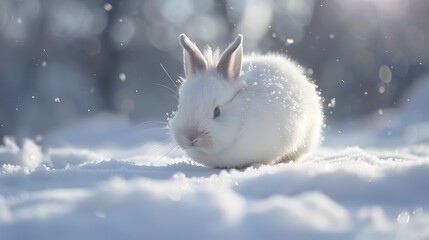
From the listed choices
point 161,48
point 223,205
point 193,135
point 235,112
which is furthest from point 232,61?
point 161,48

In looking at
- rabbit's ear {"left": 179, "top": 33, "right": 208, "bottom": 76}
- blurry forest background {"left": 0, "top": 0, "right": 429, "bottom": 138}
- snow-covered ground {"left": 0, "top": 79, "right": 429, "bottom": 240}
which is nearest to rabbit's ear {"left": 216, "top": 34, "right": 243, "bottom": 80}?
rabbit's ear {"left": 179, "top": 33, "right": 208, "bottom": 76}

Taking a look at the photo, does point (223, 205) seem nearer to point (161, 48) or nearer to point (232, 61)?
point (232, 61)

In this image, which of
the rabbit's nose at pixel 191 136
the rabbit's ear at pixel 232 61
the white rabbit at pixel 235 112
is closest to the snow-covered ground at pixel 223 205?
the rabbit's nose at pixel 191 136

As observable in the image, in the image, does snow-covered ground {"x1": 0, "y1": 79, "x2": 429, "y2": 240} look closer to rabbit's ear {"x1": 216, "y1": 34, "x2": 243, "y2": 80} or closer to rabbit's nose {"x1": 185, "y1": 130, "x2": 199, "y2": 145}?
rabbit's nose {"x1": 185, "y1": 130, "x2": 199, "y2": 145}

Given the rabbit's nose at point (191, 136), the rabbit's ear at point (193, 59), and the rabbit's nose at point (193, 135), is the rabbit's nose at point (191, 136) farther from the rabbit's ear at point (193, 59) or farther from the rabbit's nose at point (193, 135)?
the rabbit's ear at point (193, 59)

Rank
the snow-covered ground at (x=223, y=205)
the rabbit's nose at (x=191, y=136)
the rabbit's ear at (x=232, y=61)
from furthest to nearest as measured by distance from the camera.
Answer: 1. the rabbit's ear at (x=232, y=61)
2. the rabbit's nose at (x=191, y=136)
3. the snow-covered ground at (x=223, y=205)

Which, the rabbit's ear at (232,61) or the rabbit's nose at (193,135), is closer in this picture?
the rabbit's nose at (193,135)

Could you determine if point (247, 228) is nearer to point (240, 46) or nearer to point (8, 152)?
point (240, 46)
